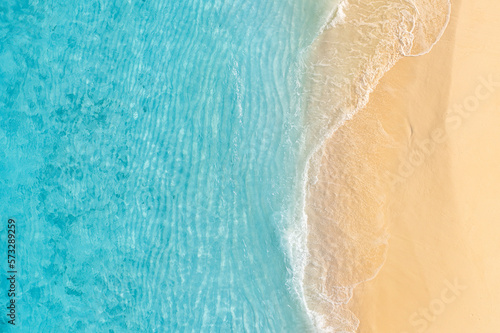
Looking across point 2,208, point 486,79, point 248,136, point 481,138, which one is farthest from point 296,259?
point 2,208

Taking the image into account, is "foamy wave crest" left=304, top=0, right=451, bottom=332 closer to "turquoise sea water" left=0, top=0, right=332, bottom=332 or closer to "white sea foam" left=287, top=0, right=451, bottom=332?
"white sea foam" left=287, top=0, right=451, bottom=332

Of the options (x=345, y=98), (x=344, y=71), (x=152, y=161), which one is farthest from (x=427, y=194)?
(x=152, y=161)

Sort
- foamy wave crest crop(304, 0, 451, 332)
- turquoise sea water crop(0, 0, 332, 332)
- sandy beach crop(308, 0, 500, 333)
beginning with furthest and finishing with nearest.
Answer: turquoise sea water crop(0, 0, 332, 332) → foamy wave crest crop(304, 0, 451, 332) → sandy beach crop(308, 0, 500, 333)

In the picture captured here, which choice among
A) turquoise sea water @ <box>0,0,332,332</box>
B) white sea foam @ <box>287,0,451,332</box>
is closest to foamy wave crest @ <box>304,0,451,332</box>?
white sea foam @ <box>287,0,451,332</box>

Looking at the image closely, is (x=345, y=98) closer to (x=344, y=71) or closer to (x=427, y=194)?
(x=344, y=71)

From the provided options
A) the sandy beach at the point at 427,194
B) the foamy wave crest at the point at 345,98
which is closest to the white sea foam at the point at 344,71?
the foamy wave crest at the point at 345,98
